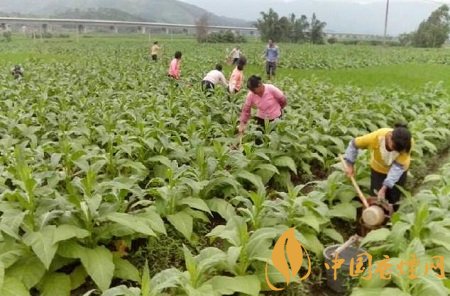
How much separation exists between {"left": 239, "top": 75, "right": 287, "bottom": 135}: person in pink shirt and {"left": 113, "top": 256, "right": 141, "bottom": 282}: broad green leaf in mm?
3707

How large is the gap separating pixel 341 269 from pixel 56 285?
2.65m

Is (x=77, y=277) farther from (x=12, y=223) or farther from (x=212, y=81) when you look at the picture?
(x=212, y=81)

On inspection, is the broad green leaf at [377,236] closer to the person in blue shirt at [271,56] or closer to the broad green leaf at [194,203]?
the broad green leaf at [194,203]

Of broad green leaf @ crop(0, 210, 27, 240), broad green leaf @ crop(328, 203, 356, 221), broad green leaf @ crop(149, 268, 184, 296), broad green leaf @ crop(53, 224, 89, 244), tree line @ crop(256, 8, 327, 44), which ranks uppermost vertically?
tree line @ crop(256, 8, 327, 44)

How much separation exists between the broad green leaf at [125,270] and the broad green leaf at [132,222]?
0.45 m

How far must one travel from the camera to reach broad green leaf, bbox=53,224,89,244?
3.88 m

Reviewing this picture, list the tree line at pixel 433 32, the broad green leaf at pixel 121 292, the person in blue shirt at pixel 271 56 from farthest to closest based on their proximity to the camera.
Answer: the tree line at pixel 433 32
the person in blue shirt at pixel 271 56
the broad green leaf at pixel 121 292

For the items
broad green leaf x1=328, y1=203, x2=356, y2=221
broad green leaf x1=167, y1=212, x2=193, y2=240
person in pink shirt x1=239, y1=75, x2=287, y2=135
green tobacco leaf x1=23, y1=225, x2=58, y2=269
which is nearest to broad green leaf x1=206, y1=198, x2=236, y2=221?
broad green leaf x1=167, y1=212, x2=193, y2=240

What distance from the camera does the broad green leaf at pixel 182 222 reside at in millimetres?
4801

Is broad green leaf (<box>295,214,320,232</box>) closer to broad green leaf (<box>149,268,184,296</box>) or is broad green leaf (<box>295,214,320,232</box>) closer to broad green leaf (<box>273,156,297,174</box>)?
broad green leaf (<box>149,268,184,296</box>)

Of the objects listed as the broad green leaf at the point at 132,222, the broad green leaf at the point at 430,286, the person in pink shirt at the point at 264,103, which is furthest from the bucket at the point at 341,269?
the person in pink shirt at the point at 264,103

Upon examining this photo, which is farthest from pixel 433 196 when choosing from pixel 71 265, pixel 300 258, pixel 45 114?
pixel 45 114

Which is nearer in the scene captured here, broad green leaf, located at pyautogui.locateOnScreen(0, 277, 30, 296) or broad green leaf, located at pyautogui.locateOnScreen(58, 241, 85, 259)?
broad green leaf, located at pyautogui.locateOnScreen(0, 277, 30, 296)

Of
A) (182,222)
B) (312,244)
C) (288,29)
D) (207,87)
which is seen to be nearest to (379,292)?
(312,244)
